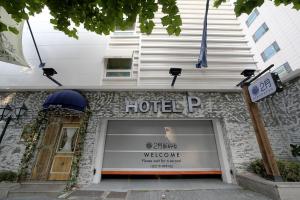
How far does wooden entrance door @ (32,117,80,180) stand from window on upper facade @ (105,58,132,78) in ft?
8.16

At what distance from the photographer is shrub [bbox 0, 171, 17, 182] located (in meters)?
5.71

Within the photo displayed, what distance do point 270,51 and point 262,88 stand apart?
58.8 ft

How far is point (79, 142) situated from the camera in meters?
6.22

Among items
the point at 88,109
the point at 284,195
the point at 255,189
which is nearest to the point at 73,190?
the point at 88,109

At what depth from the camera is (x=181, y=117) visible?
6723mm

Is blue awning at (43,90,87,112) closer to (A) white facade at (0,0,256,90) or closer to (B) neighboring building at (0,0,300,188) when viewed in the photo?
(B) neighboring building at (0,0,300,188)

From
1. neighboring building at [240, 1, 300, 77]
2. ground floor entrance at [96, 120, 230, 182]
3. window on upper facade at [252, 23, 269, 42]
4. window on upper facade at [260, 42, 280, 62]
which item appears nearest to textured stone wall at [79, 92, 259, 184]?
ground floor entrance at [96, 120, 230, 182]

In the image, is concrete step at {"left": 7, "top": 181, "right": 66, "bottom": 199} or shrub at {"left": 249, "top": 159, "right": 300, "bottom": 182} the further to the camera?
concrete step at {"left": 7, "top": 181, "right": 66, "bottom": 199}

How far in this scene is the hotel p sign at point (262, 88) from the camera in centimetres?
465

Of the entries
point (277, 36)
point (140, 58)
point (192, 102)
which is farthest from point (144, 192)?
point (277, 36)

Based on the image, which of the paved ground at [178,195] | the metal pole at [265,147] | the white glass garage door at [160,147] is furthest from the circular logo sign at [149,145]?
the metal pole at [265,147]

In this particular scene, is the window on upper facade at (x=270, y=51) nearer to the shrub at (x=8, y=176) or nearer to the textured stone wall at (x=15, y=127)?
the textured stone wall at (x=15, y=127)

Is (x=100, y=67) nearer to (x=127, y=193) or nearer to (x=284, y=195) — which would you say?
(x=127, y=193)

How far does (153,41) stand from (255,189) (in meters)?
7.05
